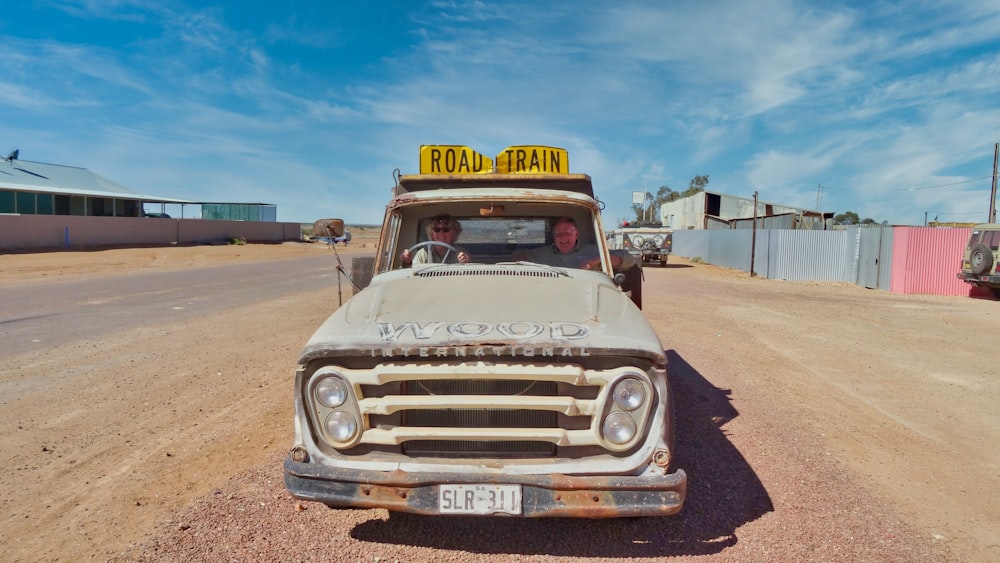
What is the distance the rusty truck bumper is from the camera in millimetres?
2824

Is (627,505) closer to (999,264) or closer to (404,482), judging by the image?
(404,482)

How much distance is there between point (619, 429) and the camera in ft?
9.66

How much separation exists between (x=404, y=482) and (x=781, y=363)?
21.7 feet

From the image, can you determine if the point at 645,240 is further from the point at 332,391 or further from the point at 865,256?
the point at 332,391

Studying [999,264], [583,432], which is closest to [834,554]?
[583,432]

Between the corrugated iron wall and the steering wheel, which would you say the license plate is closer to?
the steering wheel

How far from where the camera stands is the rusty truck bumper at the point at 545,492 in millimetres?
2824

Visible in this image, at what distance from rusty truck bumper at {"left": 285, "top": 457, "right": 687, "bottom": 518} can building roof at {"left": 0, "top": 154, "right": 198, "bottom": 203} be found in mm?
35353

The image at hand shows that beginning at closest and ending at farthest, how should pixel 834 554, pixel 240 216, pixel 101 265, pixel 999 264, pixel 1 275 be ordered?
pixel 834 554 < pixel 999 264 < pixel 1 275 < pixel 101 265 < pixel 240 216

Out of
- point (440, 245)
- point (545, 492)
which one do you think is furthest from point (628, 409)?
point (440, 245)

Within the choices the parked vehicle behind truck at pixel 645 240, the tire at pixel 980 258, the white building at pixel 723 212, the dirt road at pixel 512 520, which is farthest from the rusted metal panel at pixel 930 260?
the white building at pixel 723 212

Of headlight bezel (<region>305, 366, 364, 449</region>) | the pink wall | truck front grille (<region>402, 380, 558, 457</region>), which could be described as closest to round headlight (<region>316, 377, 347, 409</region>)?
headlight bezel (<region>305, 366, 364, 449</region>)

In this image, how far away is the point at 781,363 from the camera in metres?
8.12

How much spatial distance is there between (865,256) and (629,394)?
22.2 m
